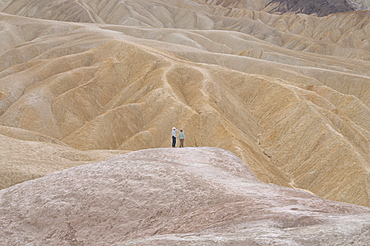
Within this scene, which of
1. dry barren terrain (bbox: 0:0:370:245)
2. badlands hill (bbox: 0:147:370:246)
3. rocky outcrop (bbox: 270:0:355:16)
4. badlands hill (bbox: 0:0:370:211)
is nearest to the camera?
badlands hill (bbox: 0:147:370:246)

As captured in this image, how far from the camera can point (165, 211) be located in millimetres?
10992

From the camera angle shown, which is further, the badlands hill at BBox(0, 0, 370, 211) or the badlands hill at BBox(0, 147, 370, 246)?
the badlands hill at BBox(0, 0, 370, 211)

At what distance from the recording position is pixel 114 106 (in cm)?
4281

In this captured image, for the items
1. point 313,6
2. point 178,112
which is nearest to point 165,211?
point 178,112

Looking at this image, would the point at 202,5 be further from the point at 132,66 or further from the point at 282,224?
the point at 282,224

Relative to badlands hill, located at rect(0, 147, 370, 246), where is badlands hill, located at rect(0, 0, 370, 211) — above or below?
above

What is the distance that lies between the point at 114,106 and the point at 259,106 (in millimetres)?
17958

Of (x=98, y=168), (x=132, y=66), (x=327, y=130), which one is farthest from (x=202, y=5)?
(x=98, y=168)

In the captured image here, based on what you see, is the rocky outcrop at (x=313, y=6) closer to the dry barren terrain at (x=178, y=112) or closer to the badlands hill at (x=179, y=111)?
the badlands hill at (x=179, y=111)

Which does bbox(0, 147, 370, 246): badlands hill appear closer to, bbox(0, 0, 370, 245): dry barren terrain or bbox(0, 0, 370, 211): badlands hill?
bbox(0, 0, 370, 245): dry barren terrain

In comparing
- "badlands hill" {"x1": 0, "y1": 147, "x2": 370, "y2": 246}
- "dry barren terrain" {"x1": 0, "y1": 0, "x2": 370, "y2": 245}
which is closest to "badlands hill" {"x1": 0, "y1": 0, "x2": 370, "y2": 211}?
"dry barren terrain" {"x1": 0, "y1": 0, "x2": 370, "y2": 245}

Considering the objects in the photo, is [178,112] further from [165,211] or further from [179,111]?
[165,211]

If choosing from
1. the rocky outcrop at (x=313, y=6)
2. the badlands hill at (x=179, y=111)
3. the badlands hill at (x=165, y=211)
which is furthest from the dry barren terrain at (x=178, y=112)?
the rocky outcrop at (x=313, y=6)

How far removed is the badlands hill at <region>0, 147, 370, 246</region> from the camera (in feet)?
27.1
